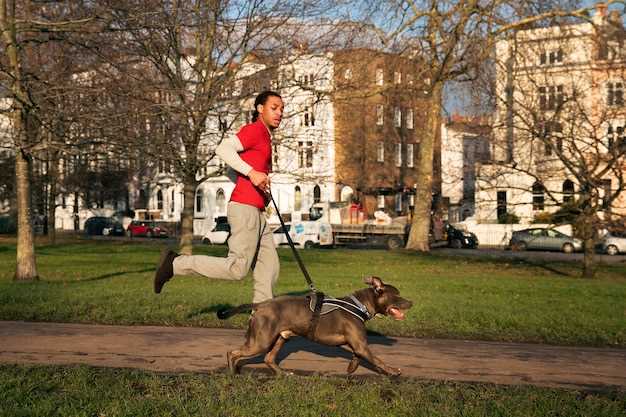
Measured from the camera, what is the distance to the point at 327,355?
7211mm

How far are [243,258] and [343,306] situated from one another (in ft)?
3.13

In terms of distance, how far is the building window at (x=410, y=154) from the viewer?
220ft

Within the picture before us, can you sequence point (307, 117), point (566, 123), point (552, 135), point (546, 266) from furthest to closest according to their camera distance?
point (546, 266)
point (307, 117)
point (566, 123)
point (552, 135)

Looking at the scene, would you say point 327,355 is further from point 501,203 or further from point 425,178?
point 425,178

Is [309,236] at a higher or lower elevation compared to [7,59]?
lower

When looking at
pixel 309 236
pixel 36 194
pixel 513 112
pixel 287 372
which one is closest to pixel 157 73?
pixel 513 112

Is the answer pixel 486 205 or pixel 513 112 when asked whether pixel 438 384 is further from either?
pixel 486 205

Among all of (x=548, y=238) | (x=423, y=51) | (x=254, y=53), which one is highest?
(x=423, y=51)

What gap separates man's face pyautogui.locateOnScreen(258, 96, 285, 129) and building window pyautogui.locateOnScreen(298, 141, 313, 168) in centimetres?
1463

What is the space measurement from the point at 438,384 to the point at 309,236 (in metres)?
36.2

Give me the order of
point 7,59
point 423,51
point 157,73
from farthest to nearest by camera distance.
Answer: point 423,51
point 157,73
point 7,59

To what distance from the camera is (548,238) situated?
1726 inches

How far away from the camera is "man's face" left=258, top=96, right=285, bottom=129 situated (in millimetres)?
6629

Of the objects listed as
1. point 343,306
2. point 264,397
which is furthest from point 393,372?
point 264,397
